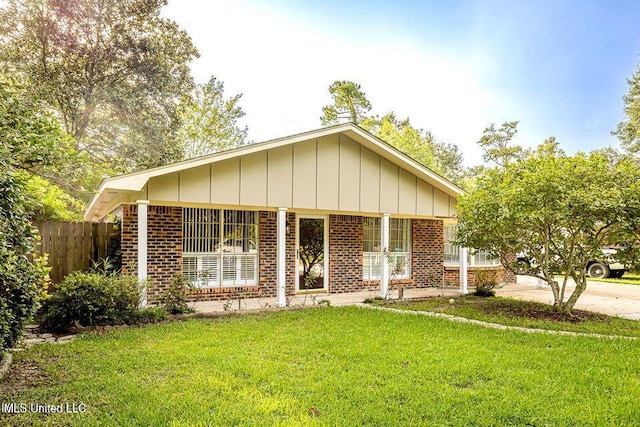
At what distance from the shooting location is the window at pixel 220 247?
9094mm

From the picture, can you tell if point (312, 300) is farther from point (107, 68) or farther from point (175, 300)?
point (107, 68)

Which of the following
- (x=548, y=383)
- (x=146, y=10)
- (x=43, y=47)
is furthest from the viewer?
(x=146, y=10)

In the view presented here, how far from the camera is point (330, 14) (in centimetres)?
1261

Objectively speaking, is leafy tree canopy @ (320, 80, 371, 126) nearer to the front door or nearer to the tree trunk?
the front door

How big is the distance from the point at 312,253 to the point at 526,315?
5.30 m

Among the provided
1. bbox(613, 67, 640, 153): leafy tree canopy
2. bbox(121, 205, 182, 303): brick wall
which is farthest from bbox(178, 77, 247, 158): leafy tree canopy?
bbox(613, 67, 640, 153): leafy tree canopy

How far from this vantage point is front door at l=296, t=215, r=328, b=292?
10.7 metres

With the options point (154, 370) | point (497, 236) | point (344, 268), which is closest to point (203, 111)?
point (344, 268)

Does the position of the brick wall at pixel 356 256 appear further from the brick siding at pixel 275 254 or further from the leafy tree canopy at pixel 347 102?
the leafy tree canopy at pixel 347 102

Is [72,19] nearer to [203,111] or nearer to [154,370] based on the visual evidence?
[203,111]

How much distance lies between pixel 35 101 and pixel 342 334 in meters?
6.19

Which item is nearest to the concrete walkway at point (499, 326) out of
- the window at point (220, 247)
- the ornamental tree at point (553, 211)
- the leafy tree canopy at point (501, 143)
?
the ornamental tree at point (553, 211)

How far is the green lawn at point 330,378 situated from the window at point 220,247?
288 cm

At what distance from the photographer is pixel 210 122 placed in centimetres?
2734
